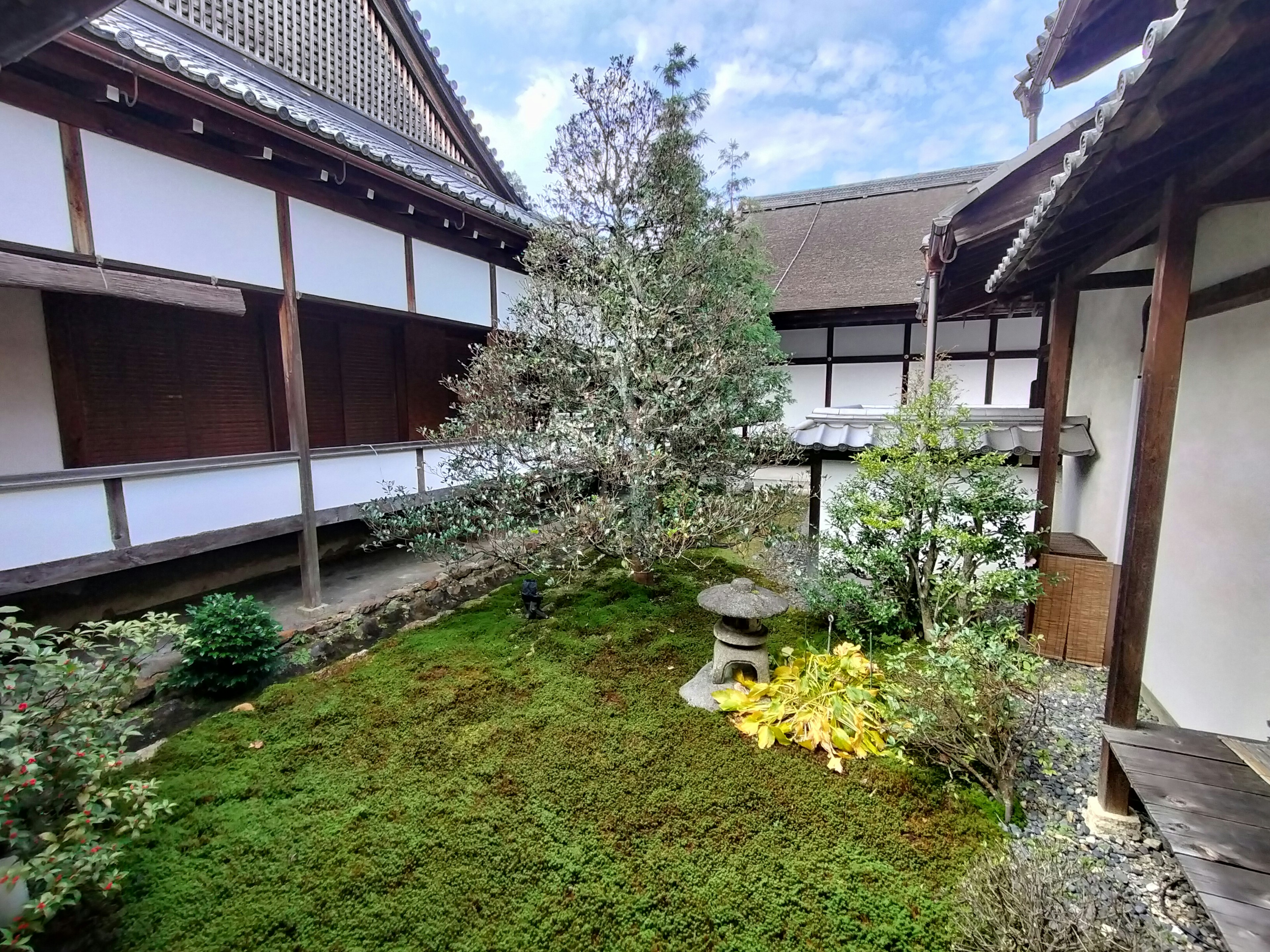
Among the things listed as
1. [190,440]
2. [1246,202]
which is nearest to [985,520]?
[1246,202]

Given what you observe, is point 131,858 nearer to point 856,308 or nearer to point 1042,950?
point 1042,950

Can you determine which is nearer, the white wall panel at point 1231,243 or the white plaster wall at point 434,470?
the white wall panel at point 1231,243

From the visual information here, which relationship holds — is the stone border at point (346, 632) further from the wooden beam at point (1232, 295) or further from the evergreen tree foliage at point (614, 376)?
the wooden beam at point (1232, 295)

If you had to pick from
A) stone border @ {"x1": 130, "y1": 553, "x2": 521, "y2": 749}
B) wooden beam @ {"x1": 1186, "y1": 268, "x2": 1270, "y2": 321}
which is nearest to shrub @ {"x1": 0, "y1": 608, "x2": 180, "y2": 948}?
stone border @ {"x1": 130, "y1": 553, "x2": 521, "y2": 749}

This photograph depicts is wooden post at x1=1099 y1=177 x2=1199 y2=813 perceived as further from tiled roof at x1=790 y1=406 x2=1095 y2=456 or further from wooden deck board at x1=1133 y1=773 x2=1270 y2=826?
tiled roof at x1=790 y1=406 x2=1095 y2=456

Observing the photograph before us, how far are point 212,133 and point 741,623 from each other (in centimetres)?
584

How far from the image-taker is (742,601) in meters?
3.72

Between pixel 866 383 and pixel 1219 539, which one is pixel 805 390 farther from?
pixel 1219 539

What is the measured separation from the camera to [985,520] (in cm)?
415

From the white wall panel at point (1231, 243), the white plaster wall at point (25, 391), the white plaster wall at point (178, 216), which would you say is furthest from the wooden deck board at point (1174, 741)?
the white plaster wall at point (25, 391)

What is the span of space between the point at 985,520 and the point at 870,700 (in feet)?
5.67

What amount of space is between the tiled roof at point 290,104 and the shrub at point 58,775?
2466 millimetres

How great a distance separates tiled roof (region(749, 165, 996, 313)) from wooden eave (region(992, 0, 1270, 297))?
5.36 meters

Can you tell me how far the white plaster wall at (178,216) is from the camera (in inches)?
154
